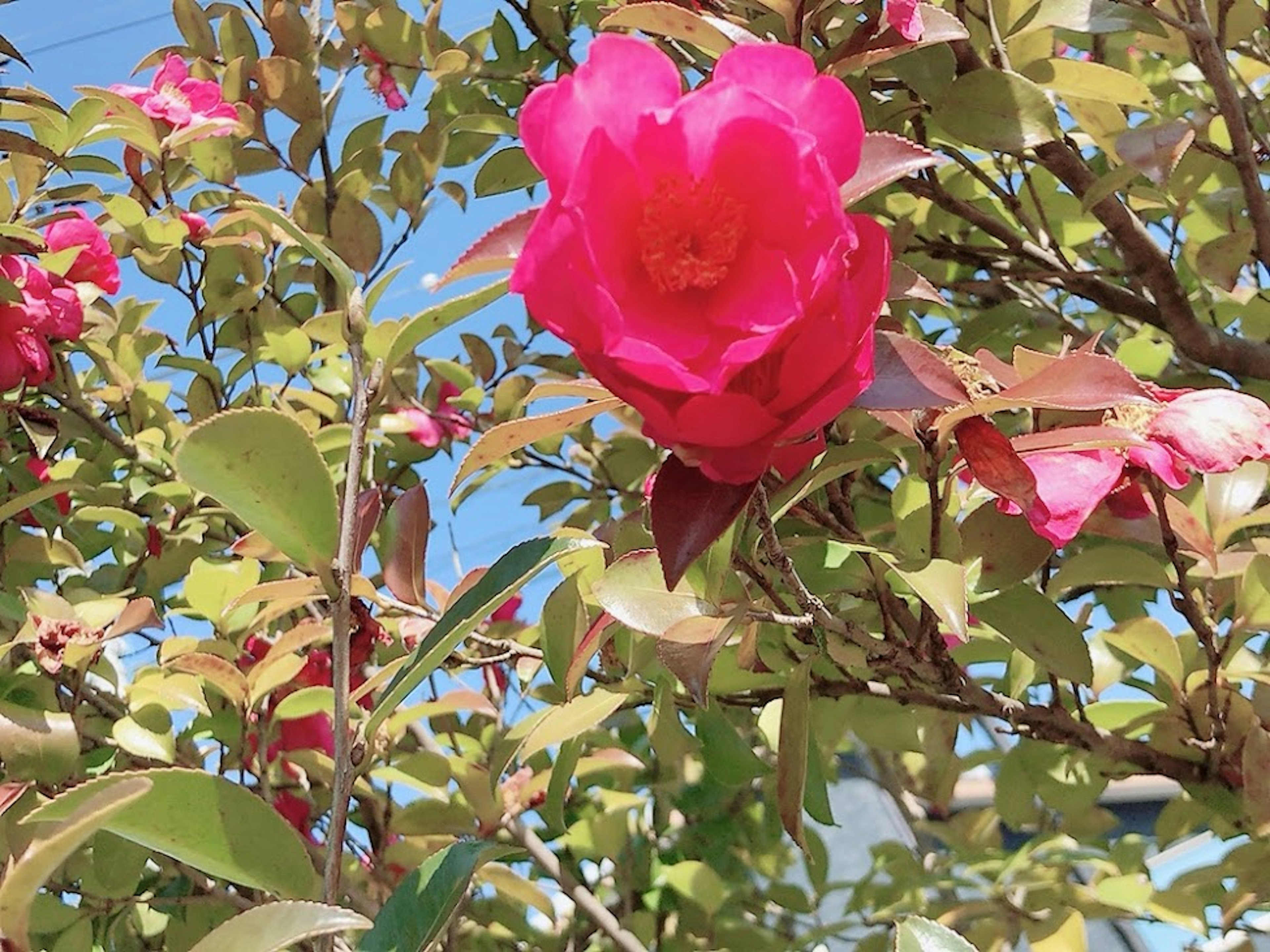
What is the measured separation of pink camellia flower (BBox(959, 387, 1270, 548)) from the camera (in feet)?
1.90

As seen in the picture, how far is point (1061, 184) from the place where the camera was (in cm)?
125

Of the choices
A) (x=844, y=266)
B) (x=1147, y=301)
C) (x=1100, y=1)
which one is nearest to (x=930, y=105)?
(x=1100, y=1)

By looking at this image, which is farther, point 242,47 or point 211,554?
point 242,47

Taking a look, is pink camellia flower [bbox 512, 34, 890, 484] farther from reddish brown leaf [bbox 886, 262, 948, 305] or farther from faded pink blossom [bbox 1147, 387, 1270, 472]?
faded pink blossom [bbox 1147, 387, 1270, 472]

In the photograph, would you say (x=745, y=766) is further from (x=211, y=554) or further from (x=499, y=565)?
(x=211, y=554)

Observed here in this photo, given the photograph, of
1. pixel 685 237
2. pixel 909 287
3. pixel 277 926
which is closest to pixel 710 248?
pixel 685 237

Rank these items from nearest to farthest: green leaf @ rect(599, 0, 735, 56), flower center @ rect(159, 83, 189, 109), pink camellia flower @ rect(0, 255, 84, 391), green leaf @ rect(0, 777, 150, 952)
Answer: green leaf @ rect(0, 777, 150, 952) → green leaf @ rect(599, 0, 735, 56) → pink camellia flower @ rect(0, 255, 84, 391) → flower center @ rect(159, 83, 189, 109)

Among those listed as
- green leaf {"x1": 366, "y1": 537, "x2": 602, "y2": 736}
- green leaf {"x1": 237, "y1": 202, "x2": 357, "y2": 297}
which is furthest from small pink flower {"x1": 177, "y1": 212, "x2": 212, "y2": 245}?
green leaf {"x1": 366, "y1": 537, "x2": 602, "y2": 736}

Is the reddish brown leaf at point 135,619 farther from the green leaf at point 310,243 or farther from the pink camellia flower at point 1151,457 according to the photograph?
the pink camellia flower at point 1151,457

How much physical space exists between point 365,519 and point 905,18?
0.44 m

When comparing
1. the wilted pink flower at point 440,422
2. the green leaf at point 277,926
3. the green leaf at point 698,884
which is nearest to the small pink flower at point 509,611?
the wilted pink flower at point 440,422

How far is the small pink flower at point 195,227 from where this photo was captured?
1226 millimetres

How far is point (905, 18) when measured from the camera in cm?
57

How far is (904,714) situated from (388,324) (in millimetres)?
630
